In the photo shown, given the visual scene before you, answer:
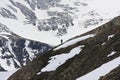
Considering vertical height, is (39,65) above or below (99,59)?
below

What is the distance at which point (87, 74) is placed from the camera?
155 feet

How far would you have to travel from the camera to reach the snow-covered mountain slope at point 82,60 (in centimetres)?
4722

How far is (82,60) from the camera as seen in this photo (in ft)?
183

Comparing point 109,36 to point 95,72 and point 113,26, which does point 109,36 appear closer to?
point 113,26

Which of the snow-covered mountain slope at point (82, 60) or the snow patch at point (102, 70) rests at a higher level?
the snow patch at point (102, 70)

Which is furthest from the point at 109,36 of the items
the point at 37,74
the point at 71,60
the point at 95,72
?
the point at 95,72

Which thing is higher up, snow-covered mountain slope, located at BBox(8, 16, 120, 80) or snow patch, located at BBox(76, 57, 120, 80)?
snow patch, located at BBox(76, 57, 120, 80)

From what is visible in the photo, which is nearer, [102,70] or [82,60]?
[102,70]

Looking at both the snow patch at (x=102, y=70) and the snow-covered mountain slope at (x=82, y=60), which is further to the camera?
the snow-covered mountain slope at (x=82, y=60)

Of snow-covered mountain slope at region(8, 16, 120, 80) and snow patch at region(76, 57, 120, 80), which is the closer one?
snow patch at region(76, 57, 120, 80)

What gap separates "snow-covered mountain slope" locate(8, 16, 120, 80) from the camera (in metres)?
47.2

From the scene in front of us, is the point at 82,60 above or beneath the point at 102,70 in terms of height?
beneath

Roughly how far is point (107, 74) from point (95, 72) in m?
3.63

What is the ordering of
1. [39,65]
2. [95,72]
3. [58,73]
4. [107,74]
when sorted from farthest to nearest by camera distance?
1. [39,65]
2. [58,73]
3. [95,72]
4. [107,74]
